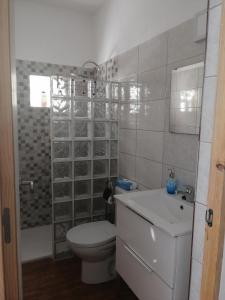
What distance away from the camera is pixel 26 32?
2711 millimetres

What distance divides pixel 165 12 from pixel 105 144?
1.24 m

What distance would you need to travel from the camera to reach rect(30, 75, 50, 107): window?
286 cm

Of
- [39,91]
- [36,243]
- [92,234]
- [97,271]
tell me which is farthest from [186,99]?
[36,243]

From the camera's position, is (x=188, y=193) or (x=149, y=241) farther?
(x=188, y=193)

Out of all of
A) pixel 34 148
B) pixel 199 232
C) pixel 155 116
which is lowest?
pixel 199 232

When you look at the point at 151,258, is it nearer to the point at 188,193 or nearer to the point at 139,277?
the point at 139,277

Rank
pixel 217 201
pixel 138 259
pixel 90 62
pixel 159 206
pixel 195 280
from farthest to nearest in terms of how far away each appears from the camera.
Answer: pixel 90 62 < pixel 159 206 < pixel 138 259 < pixel 195 280 < pixel 217 201

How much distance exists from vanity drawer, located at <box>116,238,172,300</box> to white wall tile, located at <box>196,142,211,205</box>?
554mm

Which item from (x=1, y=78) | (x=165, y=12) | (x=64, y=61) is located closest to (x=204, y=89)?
(x=1, y=78)

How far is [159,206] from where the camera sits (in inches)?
67.7

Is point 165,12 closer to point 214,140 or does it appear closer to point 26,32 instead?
point 214,140

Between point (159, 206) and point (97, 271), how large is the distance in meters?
0.82

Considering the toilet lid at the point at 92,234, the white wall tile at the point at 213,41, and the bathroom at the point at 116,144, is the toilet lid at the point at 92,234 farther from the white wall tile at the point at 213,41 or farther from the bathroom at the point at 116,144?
the white wall tile at the point at 213,41

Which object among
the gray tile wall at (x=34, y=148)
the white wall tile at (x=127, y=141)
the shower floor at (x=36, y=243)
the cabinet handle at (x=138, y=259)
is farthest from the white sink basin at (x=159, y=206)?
the gray tile wall at (x=34, y=148)
